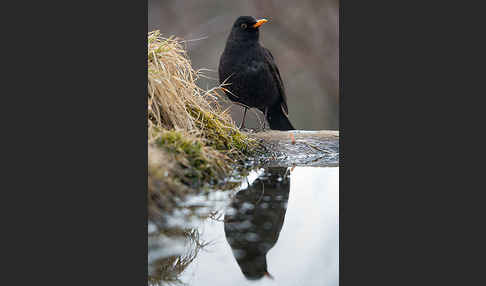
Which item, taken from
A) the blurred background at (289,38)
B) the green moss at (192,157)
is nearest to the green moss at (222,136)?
the green moss at (192,157)

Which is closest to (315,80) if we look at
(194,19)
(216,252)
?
(194,19)

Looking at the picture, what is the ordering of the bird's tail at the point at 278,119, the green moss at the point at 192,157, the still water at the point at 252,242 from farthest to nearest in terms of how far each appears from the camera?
the bird's tail at the point at 278,119 → the green moss at the point at 192,157 → the still water at the point at 252,242

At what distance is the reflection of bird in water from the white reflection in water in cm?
3

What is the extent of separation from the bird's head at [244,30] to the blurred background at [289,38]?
0.22 ft

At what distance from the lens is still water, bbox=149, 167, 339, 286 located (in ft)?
5.90

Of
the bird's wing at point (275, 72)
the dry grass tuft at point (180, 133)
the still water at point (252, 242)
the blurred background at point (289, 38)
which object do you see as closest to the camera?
the still water at point (252, 242)

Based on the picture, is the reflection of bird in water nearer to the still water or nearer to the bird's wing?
the still water

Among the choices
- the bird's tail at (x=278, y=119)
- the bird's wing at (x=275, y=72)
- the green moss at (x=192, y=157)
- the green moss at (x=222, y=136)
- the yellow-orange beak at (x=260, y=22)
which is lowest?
the green moss at (x=192, y=157)

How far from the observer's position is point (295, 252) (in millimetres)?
1938

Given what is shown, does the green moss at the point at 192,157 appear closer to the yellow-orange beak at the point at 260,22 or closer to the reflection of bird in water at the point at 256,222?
the reflection of bird in water at the point at 256,222

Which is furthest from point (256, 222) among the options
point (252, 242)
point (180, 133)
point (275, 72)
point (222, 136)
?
point (275, 72)

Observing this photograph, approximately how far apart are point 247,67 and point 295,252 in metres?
2.11

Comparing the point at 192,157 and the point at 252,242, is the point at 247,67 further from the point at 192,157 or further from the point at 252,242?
the point at 252,242

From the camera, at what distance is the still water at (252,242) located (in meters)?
1.80
